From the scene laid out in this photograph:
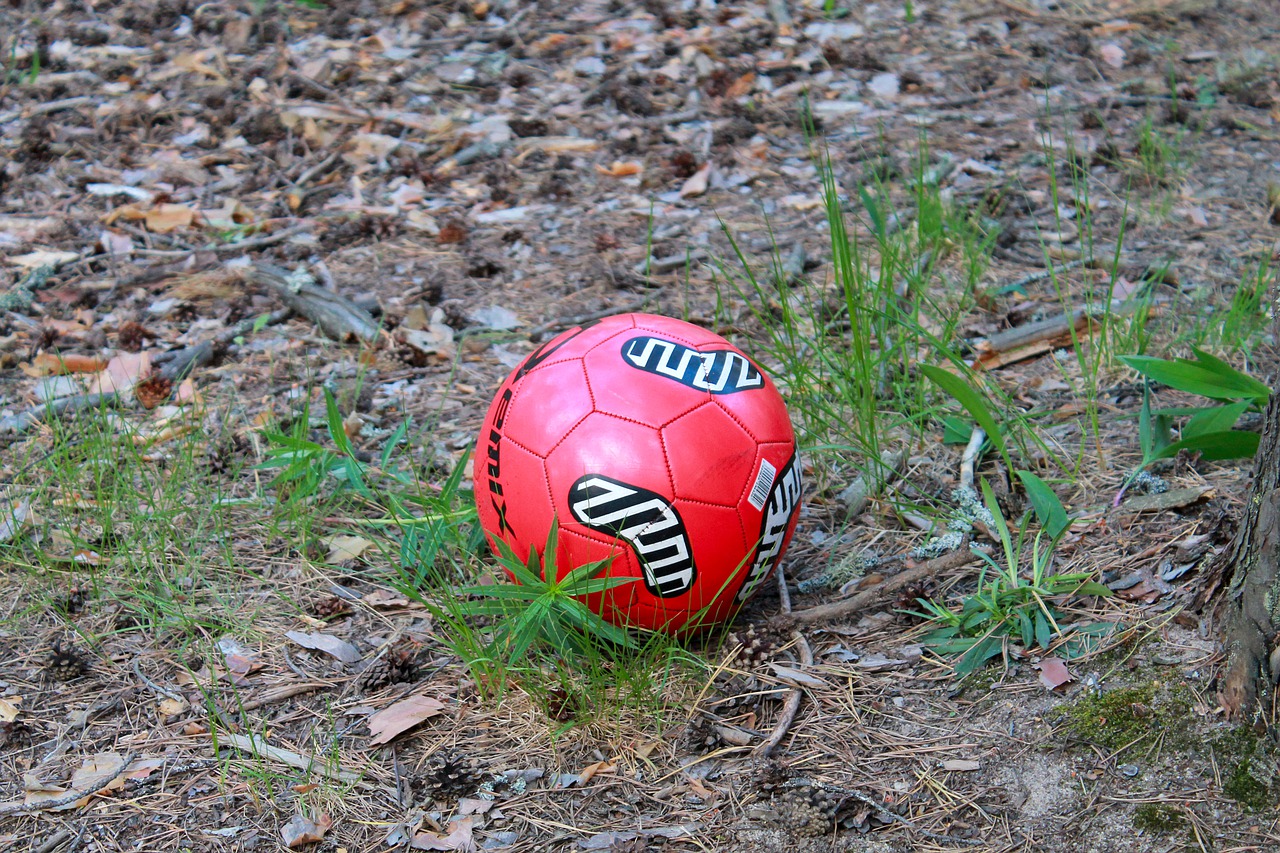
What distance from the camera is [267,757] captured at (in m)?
2.45

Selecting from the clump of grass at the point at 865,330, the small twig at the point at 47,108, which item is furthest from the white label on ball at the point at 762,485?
the small twig at the point at 47,108

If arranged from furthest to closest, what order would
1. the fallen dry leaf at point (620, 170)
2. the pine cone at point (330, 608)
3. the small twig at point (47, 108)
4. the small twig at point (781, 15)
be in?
the small twig at point (781, 15) → the small twig at point (47, 108) → the fallen dry leaf at point (620, 170) → the pine cone at point (330, 608)

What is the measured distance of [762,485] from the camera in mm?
2488

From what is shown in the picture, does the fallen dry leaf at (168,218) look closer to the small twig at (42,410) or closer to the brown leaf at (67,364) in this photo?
the brown leaf at (67,364)

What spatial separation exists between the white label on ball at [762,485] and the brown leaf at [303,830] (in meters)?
1.20

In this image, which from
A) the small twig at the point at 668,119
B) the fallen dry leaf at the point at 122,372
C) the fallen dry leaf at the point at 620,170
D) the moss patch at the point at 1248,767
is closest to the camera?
the moss patch at the point at 1248,767

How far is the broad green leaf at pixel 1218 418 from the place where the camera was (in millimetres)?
2635

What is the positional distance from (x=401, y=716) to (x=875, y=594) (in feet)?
4.12

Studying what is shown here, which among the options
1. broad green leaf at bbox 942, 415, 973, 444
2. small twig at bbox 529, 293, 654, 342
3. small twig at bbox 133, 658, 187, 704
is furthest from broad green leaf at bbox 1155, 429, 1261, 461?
small twig at bbox 133, 658, 187, 704

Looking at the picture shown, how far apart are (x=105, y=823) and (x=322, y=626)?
74 centimetres

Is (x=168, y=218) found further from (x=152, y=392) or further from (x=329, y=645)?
(x=329, y=645)

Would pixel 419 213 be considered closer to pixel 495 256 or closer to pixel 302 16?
pixel 495 256

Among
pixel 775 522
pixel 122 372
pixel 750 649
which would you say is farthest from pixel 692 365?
pixel 122 372

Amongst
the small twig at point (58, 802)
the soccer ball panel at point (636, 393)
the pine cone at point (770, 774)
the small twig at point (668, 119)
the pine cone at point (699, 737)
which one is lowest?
the small twig at point (58, 802)
